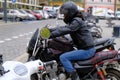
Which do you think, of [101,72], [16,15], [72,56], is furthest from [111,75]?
[16,15]

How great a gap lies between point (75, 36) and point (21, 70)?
2.12 m

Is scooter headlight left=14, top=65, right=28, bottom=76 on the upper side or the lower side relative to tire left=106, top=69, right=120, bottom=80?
upper

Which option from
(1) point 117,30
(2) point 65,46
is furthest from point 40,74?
(1) point 117,30

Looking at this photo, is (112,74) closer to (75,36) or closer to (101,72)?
(101,72)

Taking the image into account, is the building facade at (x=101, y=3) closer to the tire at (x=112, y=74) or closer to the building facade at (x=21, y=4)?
the building facade at (x=21, y=4)

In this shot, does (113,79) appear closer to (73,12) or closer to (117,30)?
(73,12)

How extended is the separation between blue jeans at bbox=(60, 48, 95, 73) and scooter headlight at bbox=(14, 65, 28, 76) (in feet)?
5.85

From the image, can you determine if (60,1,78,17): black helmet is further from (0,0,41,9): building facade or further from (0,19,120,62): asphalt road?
(0,0,41,9): building facade

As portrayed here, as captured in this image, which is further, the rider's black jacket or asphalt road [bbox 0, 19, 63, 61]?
asphalt road [bbox 0, 19, 63, 61]

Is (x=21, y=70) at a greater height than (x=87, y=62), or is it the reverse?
(x=21, y=70)

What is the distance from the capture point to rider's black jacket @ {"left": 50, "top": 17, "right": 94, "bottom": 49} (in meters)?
6.69

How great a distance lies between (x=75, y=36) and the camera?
22.6ft

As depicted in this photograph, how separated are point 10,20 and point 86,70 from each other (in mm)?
43772

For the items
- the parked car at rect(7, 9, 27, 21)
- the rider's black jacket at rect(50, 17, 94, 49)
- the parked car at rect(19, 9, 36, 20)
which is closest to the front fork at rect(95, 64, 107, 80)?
the rider's black jacket at rect(50, 17, 94, 49)
